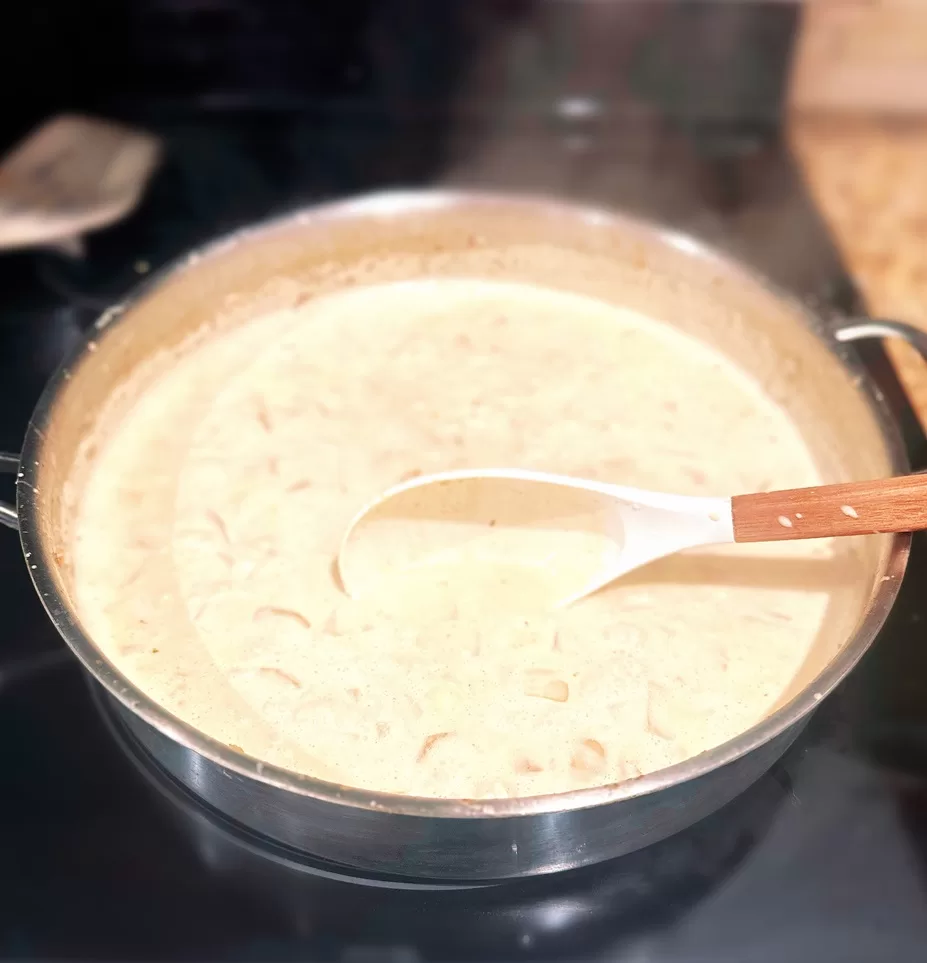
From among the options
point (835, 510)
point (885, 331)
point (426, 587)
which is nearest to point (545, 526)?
point (426, 587)

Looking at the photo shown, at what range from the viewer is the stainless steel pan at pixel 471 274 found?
2.79 feet

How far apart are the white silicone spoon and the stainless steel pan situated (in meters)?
0.16

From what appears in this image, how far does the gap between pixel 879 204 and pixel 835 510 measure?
1.12 meters

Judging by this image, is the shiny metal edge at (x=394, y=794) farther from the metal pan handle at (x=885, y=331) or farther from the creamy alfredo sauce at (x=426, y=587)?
the creamy alfredo sauce at (x=426, y=587)

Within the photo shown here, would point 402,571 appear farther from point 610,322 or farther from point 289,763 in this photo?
point 610,322

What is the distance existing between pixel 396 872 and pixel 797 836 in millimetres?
407

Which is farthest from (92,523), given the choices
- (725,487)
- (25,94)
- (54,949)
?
(25,94)

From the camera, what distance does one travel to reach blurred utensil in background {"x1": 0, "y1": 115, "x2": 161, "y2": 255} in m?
1.59

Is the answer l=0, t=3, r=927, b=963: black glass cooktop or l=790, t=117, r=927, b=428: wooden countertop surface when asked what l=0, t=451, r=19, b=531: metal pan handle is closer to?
l=0, t=3, r=927, b=963: black glass cooktop

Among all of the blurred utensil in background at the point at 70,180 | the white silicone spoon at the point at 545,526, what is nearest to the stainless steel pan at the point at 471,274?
the white silicone spoon at the point at 545,526

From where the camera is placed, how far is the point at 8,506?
1.04 m

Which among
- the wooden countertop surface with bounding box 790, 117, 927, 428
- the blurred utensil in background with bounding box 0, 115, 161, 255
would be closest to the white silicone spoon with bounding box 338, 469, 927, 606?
the wooden countertop surface with bounding box 790, 117, 927, 428

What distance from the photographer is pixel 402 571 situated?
1.18m

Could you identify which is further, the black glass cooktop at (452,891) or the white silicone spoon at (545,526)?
the white silicone spoon at (545,526)
